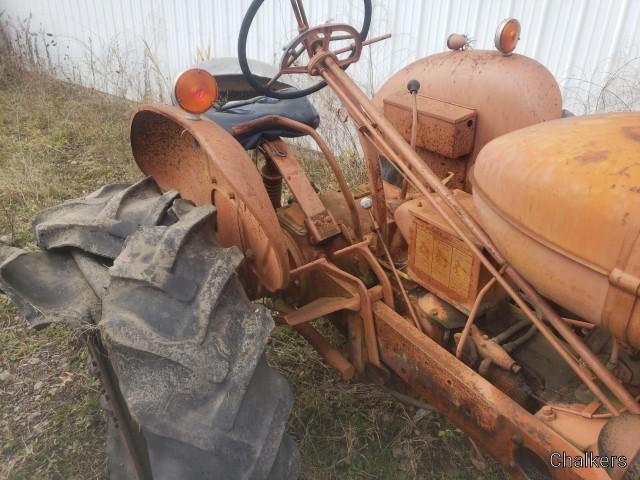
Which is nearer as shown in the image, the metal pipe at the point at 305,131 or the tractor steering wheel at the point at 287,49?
the tractor steering wheel at the point at 287,49

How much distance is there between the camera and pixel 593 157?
1.12 metres

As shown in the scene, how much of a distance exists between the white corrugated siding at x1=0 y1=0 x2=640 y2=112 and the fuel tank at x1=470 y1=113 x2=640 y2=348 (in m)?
2.54

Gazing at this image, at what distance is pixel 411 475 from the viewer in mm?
1957

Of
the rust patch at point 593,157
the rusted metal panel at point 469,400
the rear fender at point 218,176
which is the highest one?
the rust patch at point 593,157

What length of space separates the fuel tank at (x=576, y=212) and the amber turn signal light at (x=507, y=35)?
2.99 feet

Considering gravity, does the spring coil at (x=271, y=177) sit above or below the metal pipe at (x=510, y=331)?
above

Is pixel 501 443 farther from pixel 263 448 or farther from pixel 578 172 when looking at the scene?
pixel 578 172

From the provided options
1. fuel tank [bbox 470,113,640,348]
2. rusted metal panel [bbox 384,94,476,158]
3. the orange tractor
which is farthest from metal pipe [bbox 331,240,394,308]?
rusted metal panel [bbox 384,94,476,158]

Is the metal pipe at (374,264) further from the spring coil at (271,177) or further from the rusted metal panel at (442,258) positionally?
the spring coil at (271,177)

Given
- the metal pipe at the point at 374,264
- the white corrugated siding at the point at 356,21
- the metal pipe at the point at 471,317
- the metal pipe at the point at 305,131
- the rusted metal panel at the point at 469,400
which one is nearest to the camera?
the rusted metal panel at the point at 469,400

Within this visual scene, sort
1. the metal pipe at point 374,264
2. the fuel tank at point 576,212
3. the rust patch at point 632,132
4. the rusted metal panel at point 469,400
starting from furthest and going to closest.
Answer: the metal pipe at point 374,264, the rusted metal panel at point 469,400, the rust patch at point 632,132, the fuel tank at point 576,212

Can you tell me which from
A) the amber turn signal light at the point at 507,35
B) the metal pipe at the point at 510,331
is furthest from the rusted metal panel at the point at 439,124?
the metal pipe at the point at 510,331

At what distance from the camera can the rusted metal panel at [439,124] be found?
2.04 meters

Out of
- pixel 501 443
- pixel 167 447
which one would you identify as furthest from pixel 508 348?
pixel 167 447
